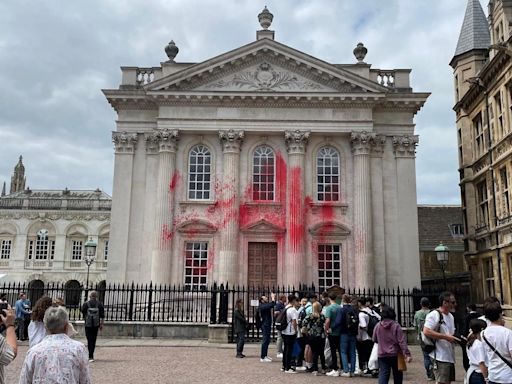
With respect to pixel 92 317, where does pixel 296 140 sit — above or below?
above

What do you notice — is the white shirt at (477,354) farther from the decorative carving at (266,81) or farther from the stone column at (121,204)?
the decorative carving at (266,81)

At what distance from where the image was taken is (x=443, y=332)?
27.7 feet

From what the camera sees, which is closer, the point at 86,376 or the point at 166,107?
the point at 86,376

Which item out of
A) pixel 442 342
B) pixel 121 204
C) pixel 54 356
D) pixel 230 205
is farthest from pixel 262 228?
pixel 54 356

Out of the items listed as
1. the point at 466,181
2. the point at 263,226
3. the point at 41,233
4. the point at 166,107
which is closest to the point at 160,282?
the point at 263,226

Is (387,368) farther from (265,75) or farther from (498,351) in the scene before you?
(265,75)

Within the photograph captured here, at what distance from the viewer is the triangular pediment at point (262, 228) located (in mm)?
27062

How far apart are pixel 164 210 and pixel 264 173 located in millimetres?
5714

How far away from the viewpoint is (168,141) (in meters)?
27.6

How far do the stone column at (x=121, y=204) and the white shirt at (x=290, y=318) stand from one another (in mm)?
15903

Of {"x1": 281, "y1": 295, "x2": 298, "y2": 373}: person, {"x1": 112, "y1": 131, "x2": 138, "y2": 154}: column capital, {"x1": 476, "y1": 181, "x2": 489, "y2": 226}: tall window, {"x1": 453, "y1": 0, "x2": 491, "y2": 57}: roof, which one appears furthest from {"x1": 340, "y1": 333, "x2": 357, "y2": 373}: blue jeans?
{"x1": 453, "y1": 0, "x2": 491, "y2": 57}: roof

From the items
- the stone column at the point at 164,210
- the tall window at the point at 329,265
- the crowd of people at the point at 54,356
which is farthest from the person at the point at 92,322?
the tall window at the point at 329,265

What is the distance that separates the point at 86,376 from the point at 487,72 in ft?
91.4

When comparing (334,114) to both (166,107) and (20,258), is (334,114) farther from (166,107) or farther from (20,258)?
(20,258)
